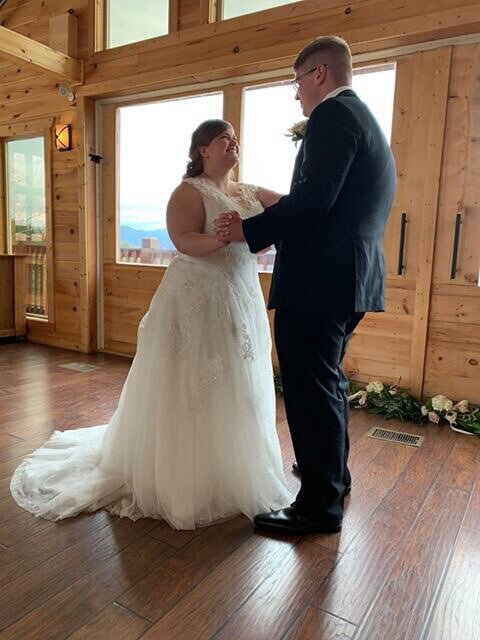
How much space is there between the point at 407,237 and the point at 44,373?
9.56 ft

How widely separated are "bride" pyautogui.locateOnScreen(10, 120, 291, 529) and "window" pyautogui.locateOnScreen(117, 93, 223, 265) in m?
2.40

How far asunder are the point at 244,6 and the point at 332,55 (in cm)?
255

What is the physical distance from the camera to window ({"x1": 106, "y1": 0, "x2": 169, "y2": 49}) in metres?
4.01

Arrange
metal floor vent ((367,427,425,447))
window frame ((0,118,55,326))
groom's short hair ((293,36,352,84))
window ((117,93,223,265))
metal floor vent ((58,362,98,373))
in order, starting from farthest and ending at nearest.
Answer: window frame ((0,118,55,326))
window ((117,93,223,265))
metal floor vent ((58,362,98,373))
metal floor vent ((367,427,425,447))
groom's short hair ((293,36,352,84))

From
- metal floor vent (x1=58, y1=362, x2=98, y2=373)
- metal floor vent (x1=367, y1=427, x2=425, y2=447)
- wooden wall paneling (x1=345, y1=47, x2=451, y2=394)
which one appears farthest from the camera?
metal floor vent (x1=58, y1=362, x2=98, y2=373)

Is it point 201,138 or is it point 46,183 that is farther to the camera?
point 46,183

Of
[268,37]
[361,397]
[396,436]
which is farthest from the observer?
[268,37]

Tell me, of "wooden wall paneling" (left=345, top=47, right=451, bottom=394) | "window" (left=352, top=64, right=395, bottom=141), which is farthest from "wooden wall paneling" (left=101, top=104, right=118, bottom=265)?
"wooden wall paneling" (left=345, top=47, right=451, bottom=394)

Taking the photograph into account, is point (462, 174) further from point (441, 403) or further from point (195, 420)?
point (195, 420)

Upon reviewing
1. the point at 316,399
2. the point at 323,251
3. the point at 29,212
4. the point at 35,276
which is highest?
the point at 29,212

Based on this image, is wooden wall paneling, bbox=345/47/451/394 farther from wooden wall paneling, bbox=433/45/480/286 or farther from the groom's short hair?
the groom's short hair

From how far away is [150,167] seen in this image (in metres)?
4.33

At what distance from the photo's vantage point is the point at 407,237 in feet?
10.3

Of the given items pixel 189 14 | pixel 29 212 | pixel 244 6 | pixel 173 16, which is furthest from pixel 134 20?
pixel 29 212
